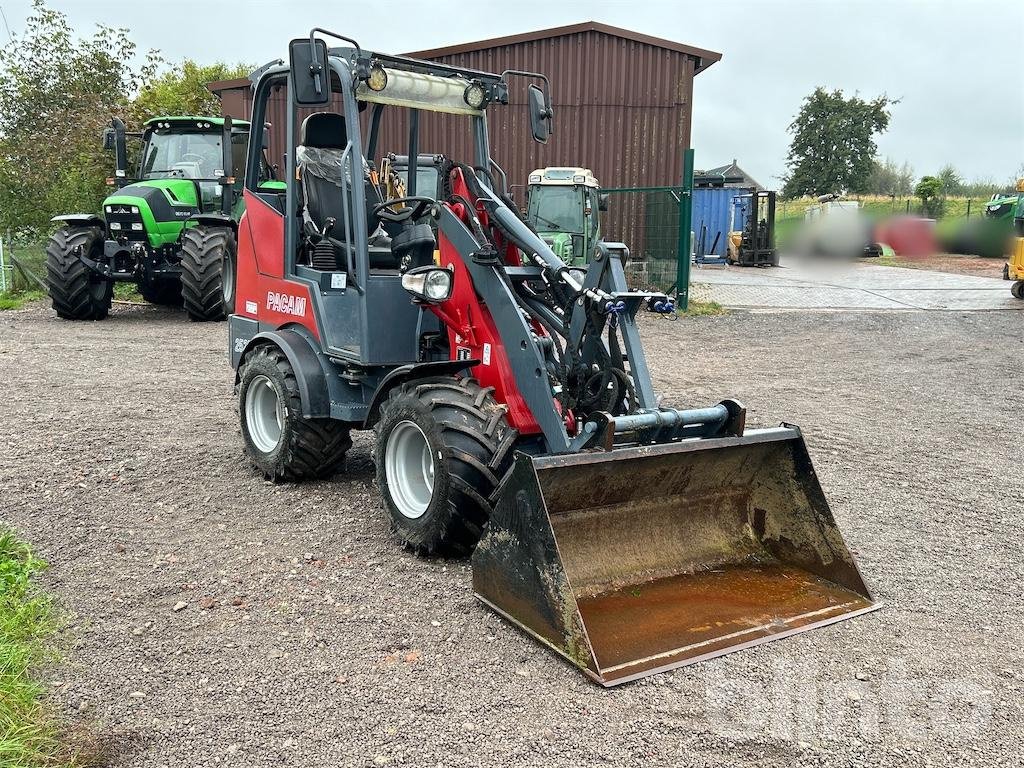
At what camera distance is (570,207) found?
1603cm

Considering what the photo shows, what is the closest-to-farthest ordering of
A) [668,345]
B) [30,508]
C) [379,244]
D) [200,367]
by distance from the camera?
[30,508] < [379,244] < [200,367] < [668,345]

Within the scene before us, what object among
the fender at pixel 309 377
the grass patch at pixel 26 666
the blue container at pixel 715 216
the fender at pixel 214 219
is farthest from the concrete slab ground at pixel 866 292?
the grass patch at pixel 26 666

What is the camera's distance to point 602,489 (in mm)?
4055

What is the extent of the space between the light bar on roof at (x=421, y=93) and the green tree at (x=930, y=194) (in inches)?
114

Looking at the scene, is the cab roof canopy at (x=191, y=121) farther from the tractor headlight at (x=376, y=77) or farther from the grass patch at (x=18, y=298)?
the tractor headlight at (x=376, y=77)

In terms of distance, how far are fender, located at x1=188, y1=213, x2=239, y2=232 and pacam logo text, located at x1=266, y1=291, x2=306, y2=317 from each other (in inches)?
291

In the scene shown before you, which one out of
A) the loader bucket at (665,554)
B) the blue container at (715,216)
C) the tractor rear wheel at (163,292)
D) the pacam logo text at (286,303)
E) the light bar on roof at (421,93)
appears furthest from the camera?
the blue container at (715,216)

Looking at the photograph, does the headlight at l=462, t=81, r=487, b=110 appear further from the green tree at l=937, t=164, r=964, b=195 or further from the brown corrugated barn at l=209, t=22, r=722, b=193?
the brown corrugated barn at l=209, t=22, r=722, b=193

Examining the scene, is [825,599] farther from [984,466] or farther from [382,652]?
[984,466]

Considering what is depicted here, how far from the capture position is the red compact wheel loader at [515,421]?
3795mm

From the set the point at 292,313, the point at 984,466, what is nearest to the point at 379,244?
the point at 292,313

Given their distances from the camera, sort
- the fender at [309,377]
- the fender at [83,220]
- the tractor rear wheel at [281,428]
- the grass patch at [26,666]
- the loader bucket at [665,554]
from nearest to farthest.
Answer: the grass patch at [26,666] → the loader bucket at [665,554] → the fender at [309,377] → the tractor rear wheel at [281,428] → the fender at [83,220]

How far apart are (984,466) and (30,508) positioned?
609 cm

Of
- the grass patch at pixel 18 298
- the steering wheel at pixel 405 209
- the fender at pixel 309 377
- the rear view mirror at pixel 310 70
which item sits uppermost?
the rear view mirror at pixel 310 70
